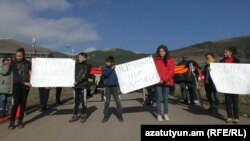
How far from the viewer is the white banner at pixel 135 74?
12.9 metres

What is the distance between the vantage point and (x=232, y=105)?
1153 cm

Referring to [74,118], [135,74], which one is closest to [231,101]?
[135,74]

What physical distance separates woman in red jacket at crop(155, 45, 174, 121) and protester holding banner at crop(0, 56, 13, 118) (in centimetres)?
488

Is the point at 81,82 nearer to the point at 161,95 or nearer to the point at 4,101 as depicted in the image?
the point at 161,95

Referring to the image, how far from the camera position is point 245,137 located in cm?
738

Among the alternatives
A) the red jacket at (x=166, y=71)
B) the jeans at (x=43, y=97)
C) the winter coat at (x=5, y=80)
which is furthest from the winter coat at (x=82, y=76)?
the jeans at (x=43, y=97)

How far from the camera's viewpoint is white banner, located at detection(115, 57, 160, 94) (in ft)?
42.2

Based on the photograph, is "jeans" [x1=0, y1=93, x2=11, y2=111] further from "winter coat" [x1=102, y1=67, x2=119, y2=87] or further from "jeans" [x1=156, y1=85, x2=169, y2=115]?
"jeans" [x1=156, y1=85, x2=169, y2=115]

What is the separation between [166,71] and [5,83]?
5.25 m

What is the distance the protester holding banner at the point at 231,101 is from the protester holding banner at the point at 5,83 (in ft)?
22.2

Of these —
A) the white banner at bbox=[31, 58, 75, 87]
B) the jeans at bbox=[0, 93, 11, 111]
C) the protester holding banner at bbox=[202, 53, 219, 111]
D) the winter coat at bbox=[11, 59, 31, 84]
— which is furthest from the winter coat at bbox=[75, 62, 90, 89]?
the protester holding banner at bbox=[202, 53, 219, 111]

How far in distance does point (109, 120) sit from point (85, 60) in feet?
6.37

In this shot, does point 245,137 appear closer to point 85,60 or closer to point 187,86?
point 85,60


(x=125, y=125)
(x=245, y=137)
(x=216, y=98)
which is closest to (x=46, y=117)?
(x=125, y=125)
